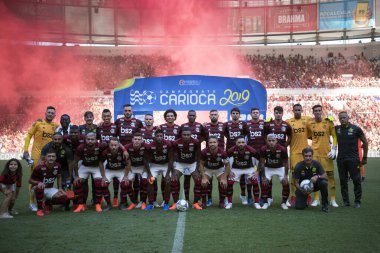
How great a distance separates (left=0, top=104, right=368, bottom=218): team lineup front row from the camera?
8.33m

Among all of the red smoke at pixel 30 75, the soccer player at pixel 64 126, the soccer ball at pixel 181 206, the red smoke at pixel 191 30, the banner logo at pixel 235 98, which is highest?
the red smoke at pixel 191 30

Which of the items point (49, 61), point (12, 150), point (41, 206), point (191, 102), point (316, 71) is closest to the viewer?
point (41, 206)

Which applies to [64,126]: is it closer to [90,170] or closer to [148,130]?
[90,170]

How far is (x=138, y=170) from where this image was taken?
8781 mm

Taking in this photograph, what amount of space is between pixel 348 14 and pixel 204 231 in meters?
35.4

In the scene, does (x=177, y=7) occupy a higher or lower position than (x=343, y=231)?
higher

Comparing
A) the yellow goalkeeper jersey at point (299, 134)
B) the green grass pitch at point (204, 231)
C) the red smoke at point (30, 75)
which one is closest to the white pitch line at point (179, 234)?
the green grass pitch at point (204, 231)

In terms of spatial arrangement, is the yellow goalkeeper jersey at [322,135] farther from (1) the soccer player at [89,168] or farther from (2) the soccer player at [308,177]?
(1) the soccer player at [89,168]

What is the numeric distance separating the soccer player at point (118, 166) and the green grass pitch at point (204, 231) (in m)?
0.36

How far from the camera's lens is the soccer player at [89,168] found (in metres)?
8.35

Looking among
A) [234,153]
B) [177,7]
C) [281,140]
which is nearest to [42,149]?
[234,153]

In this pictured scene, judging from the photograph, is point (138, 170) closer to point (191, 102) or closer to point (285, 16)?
point (191, 102)

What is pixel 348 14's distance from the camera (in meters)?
37.4

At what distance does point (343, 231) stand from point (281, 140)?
3.20 meters
